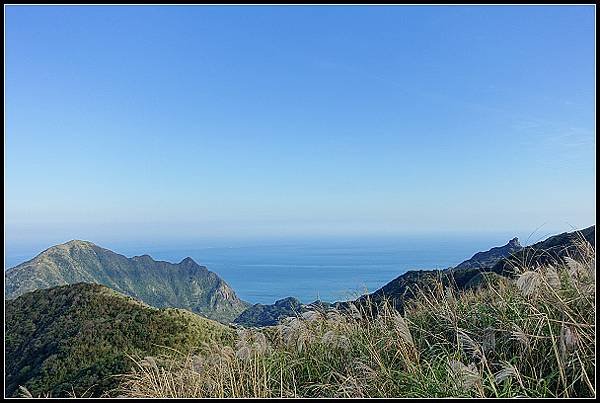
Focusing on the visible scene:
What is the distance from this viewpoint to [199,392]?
13.8 ft

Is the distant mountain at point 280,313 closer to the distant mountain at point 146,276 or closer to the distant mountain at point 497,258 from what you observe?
the distant mountain at point 497,258

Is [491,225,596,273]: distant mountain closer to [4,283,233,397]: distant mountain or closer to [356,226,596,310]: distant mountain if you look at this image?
[356,226,596,310]: distant mountain

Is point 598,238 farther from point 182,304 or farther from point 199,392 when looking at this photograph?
point 182,304

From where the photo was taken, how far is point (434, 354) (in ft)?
13.1

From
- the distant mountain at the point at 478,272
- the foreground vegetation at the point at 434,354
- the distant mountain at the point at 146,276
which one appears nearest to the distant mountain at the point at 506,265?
the distant mountain at the point at 478,272

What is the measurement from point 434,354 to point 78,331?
2935 cm

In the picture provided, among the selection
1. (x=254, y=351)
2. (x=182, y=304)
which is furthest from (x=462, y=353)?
(x=182, y=304)

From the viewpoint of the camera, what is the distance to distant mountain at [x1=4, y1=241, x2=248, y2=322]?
107m

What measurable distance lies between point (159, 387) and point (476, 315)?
2.76 meters

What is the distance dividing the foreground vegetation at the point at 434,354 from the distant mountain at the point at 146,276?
3964 inches

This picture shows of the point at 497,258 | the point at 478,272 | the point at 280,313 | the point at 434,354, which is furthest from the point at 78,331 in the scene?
the point at 434,354

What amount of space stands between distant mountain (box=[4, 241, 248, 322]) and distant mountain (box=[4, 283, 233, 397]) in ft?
216

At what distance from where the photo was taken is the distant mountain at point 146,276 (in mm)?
106812

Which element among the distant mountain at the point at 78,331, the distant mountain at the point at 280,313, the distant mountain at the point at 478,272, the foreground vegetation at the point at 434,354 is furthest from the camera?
the distant mountain at the point at 78,331
